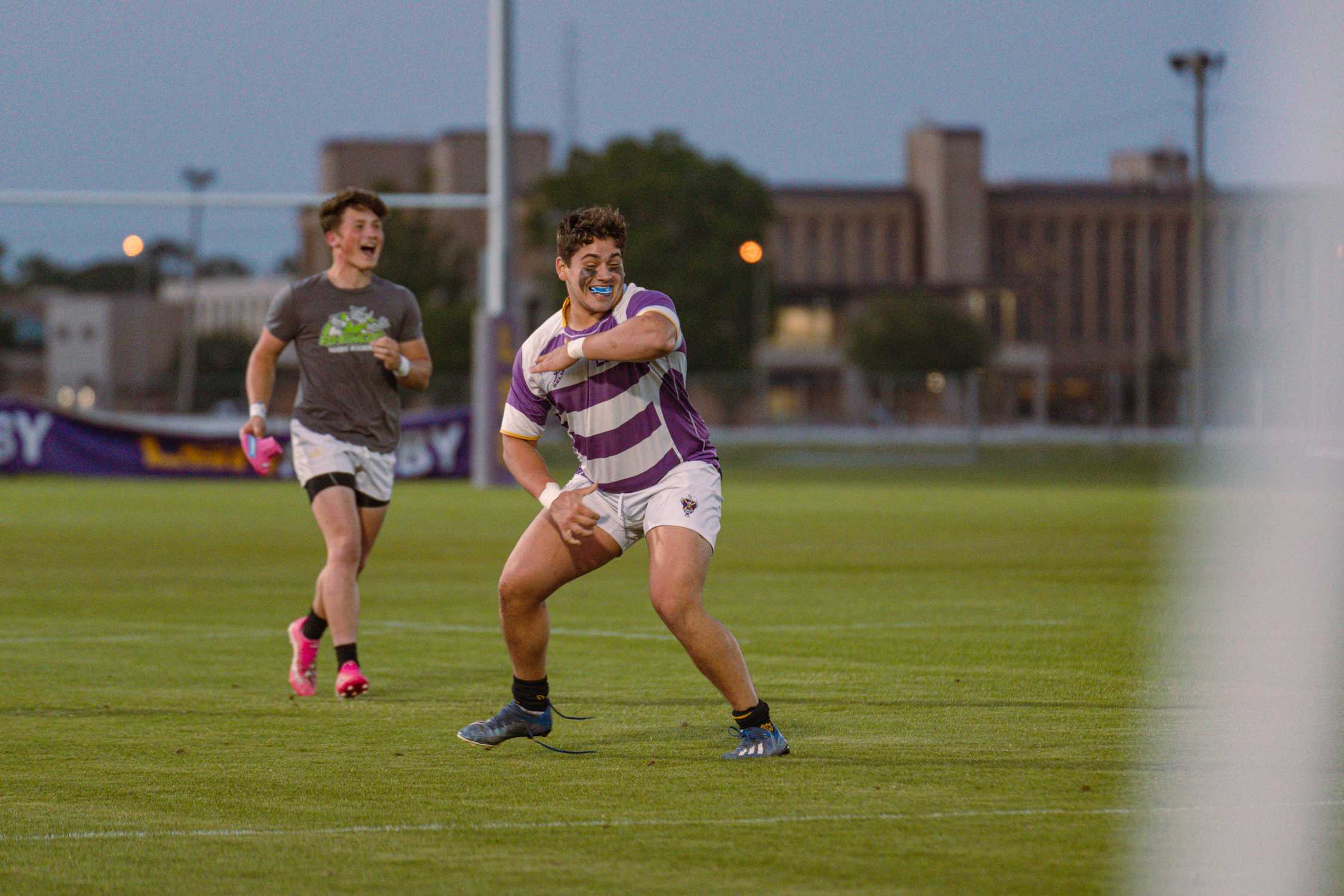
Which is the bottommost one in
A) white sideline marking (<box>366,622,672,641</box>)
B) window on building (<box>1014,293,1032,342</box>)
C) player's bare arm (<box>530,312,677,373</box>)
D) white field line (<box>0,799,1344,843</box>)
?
white sideline marking (<box>366,622,672,641</box>)

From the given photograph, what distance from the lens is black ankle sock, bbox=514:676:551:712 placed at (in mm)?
7457

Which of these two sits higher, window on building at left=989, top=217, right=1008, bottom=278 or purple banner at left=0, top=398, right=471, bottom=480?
window on building at left=989, top=217, right=1008, bottom=278

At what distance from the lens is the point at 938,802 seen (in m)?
6.21

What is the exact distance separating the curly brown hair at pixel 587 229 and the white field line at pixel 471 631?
435 cm

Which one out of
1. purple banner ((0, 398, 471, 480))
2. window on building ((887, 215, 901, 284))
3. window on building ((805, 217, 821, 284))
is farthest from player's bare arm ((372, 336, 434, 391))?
window on building ((805, 217, 821, 284))

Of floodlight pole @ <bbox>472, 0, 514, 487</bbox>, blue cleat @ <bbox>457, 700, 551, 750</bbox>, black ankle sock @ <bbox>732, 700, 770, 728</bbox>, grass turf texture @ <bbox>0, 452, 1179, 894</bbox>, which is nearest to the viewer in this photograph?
grass turf texture @ <bbox>0, 452, 1179, 894</bbox>

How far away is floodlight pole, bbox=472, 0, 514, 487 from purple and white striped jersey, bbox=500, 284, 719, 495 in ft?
76.1

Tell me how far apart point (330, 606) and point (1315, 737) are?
4.18 metres

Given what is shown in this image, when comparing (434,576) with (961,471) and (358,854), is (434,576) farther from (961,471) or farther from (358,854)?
(961,471)

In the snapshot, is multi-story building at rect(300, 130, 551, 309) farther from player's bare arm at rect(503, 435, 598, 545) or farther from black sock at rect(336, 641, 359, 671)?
player's bare arm at rect(503, 435, 598, 545)

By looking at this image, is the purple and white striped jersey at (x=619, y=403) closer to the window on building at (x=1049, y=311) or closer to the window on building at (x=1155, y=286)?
the window on building at (x=1049, y=311)

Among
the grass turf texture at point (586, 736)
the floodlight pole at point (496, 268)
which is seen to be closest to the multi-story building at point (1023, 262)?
the floodlight pole at point (496, 268)

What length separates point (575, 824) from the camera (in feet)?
19.5

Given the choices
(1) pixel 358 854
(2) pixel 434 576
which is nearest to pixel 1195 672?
(1) pixel 358 854
